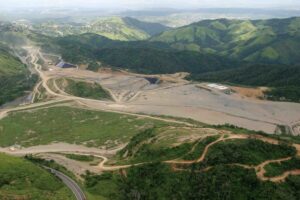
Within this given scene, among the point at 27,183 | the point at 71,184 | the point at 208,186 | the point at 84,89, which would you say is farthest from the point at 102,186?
the point at 84,89

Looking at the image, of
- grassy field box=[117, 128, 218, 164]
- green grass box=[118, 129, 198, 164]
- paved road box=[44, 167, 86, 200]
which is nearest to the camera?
paved road box=[44, 167, 86, 200]

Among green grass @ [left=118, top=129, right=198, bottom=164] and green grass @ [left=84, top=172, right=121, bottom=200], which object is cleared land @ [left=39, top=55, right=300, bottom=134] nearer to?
green grass @ [left=118, top=129, right=198, bottom=164]

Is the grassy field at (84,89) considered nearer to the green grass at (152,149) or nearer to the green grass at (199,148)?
the green grass at (152,149)

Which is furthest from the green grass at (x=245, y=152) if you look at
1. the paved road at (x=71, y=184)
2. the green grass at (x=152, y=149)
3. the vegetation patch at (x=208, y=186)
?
the paved road at (x=71, y=184)

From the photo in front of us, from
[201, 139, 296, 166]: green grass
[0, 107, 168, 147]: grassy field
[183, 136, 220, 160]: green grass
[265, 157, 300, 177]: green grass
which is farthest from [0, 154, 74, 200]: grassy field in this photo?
[0, 107, 168, 147]: grassy field

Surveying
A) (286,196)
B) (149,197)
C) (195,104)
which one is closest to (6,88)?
(195,104)

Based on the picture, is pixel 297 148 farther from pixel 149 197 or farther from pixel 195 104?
pixel 195 104
